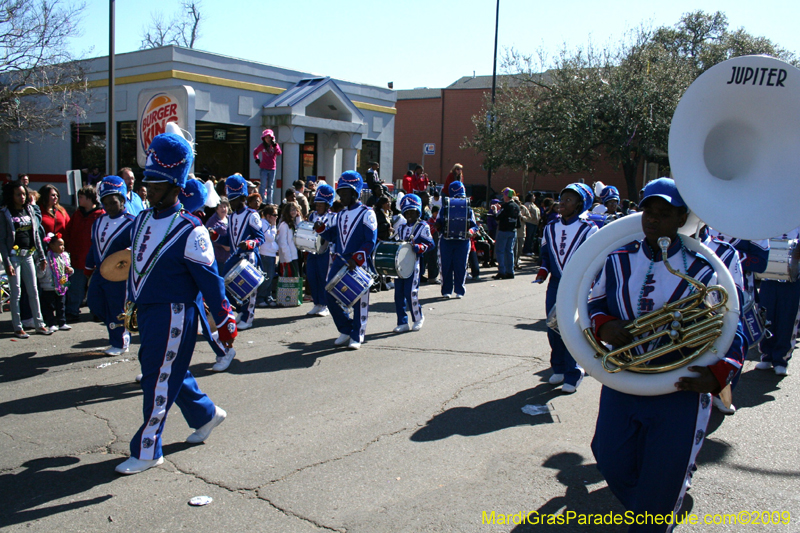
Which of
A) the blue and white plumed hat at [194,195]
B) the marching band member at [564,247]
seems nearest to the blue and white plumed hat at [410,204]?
the marching band member at [564,247]

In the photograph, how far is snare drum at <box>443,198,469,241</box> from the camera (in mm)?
11516

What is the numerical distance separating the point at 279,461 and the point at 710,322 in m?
2.90

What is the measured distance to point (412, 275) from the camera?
352 inches

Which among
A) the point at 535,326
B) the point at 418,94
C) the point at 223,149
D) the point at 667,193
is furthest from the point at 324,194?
the point at 418,94

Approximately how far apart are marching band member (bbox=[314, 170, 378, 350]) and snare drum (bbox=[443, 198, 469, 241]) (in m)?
3.73

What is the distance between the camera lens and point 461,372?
675 centimetres

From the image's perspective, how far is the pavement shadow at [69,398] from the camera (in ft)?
17.6

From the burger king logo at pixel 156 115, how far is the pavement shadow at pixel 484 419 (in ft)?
20.4

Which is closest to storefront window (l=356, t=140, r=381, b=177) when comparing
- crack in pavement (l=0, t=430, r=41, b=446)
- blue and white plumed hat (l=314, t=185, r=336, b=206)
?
blue and white plumed hat (l=314, t=185, r=336, b=206)

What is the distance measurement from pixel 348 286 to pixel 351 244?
23.5 inches

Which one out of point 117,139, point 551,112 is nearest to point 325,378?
point 117,139

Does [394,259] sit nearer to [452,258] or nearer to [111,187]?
[452,258]

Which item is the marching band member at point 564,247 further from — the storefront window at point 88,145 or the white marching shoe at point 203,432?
the storefront window at point 88,145

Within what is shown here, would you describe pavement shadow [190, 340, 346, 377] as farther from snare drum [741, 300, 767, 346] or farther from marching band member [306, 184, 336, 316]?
snare drum [741, 300, 767, 346]
